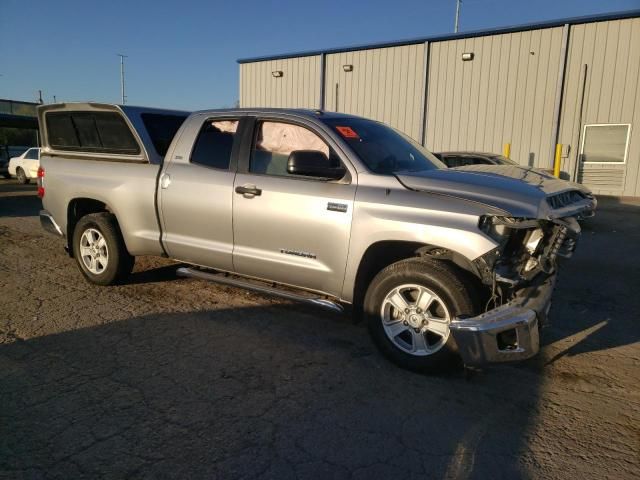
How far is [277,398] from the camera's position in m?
3.14

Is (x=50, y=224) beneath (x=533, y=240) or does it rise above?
beneath

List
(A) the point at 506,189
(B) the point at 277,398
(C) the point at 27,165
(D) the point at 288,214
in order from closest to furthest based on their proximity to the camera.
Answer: (B) the point at 277,398 → (A) the point at 506,189 → (D) the point at 288,214 → (C) the point at 27,165

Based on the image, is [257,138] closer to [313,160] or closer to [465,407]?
[313,160]

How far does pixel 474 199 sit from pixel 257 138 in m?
2.08

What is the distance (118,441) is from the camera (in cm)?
265

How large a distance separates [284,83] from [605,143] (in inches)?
534

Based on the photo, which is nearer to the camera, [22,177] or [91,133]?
[91,133]

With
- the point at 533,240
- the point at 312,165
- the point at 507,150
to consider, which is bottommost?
the point at 533,240

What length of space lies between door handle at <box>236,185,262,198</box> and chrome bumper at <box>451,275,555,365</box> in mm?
2035

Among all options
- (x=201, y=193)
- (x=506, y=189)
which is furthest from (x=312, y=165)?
(x=506, y=189)

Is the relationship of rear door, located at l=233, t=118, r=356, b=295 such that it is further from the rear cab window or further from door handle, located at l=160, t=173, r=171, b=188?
the rear cab window

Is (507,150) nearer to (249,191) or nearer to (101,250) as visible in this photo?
(249,191)

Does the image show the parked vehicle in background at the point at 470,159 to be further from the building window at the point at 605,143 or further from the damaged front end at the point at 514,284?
the damaged front end at the point at 514,284

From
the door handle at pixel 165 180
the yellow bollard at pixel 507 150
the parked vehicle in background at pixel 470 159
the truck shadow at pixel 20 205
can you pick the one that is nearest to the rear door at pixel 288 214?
the door handle at pixel 165 180
